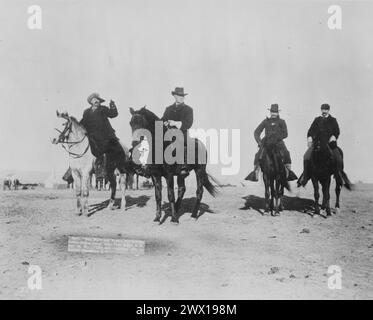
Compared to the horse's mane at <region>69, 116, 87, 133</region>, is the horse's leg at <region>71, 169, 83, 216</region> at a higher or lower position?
lower

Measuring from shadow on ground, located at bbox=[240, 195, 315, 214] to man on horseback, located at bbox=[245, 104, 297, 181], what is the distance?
0.70 meters

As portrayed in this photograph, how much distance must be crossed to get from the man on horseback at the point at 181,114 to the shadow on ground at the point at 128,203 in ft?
6.24

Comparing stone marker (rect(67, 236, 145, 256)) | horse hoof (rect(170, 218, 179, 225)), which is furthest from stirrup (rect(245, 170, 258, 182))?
stone marker (rect(67, 236, 145, 256))

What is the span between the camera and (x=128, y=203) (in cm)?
1040

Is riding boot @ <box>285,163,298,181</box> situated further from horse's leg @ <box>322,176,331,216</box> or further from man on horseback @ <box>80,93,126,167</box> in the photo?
man on horseback @ <box>80,93,126,167</box>

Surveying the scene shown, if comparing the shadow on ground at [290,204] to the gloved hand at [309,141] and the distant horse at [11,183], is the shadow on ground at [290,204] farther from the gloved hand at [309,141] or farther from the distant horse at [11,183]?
the distant horse at [11,183]

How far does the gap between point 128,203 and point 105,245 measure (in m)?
2.54

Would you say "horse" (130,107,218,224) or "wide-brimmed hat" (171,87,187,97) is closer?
"horse" (130,107,218,224)

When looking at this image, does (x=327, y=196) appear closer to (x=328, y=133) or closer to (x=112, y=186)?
(x=328, y=133)

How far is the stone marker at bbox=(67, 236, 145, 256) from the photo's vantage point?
25.6 feet

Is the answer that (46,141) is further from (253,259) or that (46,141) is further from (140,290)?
(253,259)

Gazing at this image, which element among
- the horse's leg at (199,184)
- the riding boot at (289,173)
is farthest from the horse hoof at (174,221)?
the riding boot at (289,173)

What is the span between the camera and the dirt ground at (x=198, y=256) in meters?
7.09
